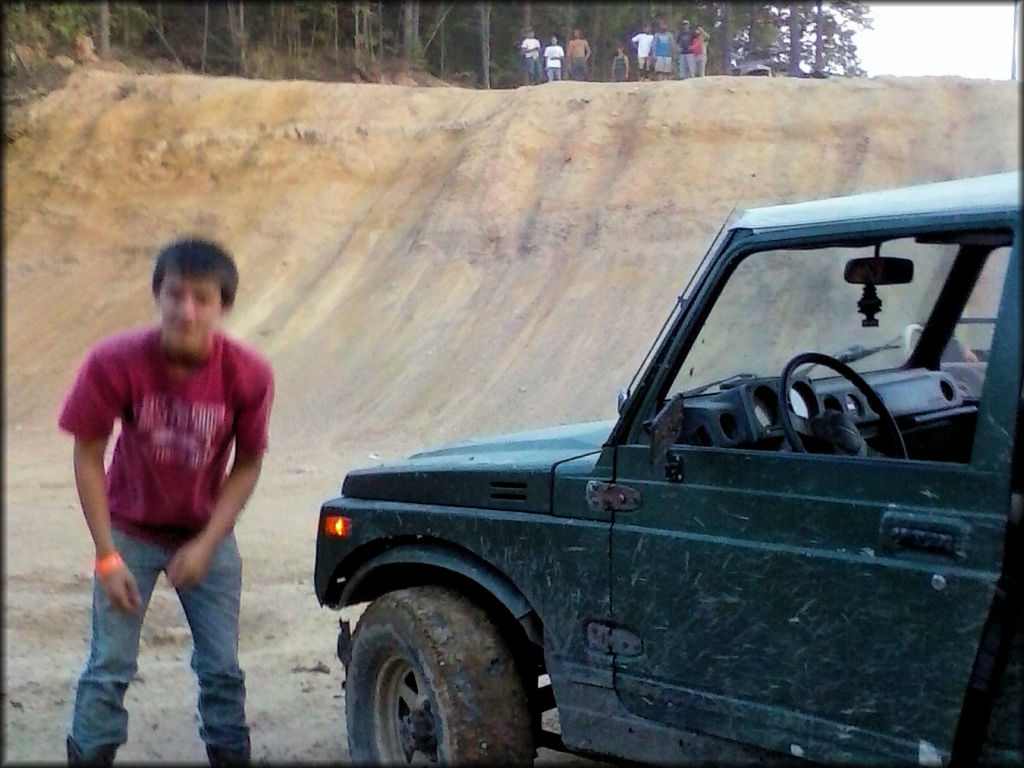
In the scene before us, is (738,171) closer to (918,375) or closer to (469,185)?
(469,185)

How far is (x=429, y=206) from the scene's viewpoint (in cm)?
2036

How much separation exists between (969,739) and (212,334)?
7.73 feet

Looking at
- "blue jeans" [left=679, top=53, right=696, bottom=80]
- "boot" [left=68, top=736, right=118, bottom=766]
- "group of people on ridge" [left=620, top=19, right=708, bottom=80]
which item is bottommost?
"boot" [left=68, top=736, right=118, bottom=766]

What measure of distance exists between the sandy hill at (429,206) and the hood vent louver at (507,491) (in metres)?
11.0

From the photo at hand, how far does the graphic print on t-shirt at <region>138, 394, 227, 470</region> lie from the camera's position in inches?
142

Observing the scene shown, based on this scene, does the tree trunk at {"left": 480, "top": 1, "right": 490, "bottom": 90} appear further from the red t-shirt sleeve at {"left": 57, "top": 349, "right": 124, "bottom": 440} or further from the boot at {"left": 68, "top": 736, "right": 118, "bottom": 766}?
the boot at {"left": 68, "top": 736, "right": 118, "bottom": 766}

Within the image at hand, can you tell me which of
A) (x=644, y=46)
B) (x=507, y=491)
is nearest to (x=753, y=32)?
(x=644, y=46)

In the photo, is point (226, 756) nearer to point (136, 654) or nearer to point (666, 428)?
point (136, 654)

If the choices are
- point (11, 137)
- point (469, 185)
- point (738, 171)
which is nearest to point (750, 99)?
point (738, 171)

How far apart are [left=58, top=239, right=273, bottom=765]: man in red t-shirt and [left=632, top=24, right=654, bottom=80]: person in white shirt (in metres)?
19.1

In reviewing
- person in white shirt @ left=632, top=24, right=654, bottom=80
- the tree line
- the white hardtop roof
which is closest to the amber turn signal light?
the white hardtop roof

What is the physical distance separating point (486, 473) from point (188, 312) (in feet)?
3.53

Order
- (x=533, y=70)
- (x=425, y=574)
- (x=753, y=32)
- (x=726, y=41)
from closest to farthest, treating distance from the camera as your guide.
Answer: (x=425, y=574)
(x=753, y=32)
(x=726, y=41)
(x=533, y=70)

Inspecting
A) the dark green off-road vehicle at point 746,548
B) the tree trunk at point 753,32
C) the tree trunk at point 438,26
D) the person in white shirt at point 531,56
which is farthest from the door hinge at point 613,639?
the person in white shirt at point 531,56
